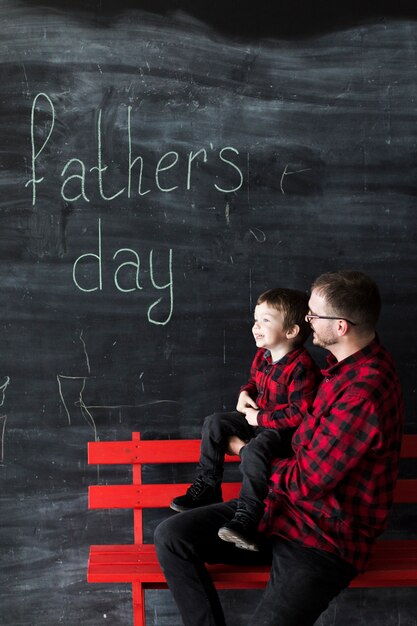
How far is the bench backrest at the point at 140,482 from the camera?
12.7 feet

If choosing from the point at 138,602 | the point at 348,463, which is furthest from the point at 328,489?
the point at 138,602

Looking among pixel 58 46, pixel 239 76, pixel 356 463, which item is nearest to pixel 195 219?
pixel 239 76

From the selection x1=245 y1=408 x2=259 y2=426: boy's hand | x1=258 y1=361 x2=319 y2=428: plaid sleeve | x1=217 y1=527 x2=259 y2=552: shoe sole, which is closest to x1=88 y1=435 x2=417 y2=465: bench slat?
x1=245 y1=408 x2=259 y2=426: boy's hand

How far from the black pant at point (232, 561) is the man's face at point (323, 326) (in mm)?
757

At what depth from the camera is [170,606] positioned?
159 inches

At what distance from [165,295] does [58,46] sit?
126 cm

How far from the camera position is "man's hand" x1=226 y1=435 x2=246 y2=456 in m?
3.58

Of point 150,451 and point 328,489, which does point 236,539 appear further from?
point 150,451

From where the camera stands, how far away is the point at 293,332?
3.54m

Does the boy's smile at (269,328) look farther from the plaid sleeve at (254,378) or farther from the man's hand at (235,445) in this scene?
the man's hand at (235,445)

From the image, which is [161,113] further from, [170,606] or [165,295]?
[170,606]

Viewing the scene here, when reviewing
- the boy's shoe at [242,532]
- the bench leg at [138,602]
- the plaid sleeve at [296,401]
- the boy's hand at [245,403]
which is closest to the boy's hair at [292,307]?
the plaid sleeve at [296,401]

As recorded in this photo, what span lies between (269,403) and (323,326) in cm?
57

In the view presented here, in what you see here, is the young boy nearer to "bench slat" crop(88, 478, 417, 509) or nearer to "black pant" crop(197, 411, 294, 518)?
"black pant" crop(197, 411, 294, 518)
